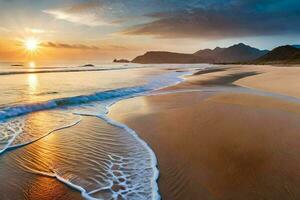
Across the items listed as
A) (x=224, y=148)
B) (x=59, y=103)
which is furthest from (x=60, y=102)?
(x=224, y=148)

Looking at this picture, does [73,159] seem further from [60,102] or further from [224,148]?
[60,102]

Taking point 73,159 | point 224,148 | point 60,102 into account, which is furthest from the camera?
point 60,102

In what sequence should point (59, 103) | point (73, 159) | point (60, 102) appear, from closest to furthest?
point (73, 159) → point (59, 103) → point (60, 102)

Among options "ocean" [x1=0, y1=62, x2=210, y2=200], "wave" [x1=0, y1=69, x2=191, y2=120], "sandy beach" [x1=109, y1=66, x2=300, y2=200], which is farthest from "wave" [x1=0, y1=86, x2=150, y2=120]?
"sandy beach" [x1=109, y1=66, x2=300, y2=200]

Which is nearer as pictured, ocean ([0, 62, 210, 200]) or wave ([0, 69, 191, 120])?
ocean ([0, 62, 210, 200])

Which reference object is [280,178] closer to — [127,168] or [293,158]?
[293,158]

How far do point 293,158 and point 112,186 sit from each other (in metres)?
3.13

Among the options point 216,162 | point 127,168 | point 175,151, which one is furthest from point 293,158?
point 127,168

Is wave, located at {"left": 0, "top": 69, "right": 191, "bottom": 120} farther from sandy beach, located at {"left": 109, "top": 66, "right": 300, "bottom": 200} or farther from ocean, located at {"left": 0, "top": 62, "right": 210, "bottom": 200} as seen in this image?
sandy beach, located at {"left": 109, "top": 66, "right": 300, "bottom": 200}

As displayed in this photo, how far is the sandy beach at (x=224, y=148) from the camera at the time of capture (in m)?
3.22

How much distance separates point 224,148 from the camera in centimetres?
466

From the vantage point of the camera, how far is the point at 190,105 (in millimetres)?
9156

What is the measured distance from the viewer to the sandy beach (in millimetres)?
3223

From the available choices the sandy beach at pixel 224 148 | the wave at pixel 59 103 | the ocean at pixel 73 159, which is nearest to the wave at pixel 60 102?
the wave at pixel 59 103
